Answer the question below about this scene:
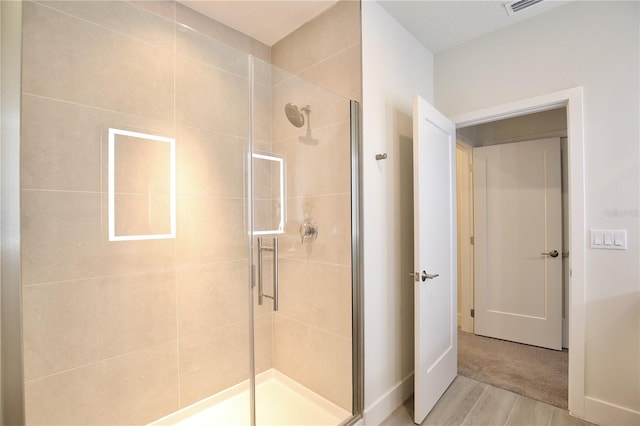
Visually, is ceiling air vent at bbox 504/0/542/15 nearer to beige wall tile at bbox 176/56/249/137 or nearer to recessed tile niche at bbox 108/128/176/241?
beige wall tile at bbox 176/56/249/137

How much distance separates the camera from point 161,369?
173 centimetres

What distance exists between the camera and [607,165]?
181 cm

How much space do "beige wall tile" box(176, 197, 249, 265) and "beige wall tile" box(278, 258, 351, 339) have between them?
41 centimetres

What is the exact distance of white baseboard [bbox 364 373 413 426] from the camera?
184 cm

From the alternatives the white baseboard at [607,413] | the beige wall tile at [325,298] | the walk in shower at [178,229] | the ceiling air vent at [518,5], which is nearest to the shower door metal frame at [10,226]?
Answer: the walk in shower at [178,229]

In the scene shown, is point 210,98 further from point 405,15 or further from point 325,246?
point 405,15

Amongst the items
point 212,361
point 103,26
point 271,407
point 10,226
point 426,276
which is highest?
point 103,26

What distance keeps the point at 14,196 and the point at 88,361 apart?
1041 mm

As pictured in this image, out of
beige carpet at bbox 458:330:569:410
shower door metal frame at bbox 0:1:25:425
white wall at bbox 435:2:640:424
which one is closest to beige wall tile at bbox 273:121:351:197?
shower door metal frame at bbox 0:1:25:425

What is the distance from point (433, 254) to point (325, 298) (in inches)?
31.8

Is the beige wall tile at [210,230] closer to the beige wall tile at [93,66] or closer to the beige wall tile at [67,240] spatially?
the beige wall tile at [67,240]

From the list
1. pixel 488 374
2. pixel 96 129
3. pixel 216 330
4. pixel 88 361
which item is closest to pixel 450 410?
pixel 488 374

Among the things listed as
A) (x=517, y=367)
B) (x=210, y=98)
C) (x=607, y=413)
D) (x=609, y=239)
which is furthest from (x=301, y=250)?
(x=517, y=367)

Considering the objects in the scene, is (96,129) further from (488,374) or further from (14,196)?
(488,374)
